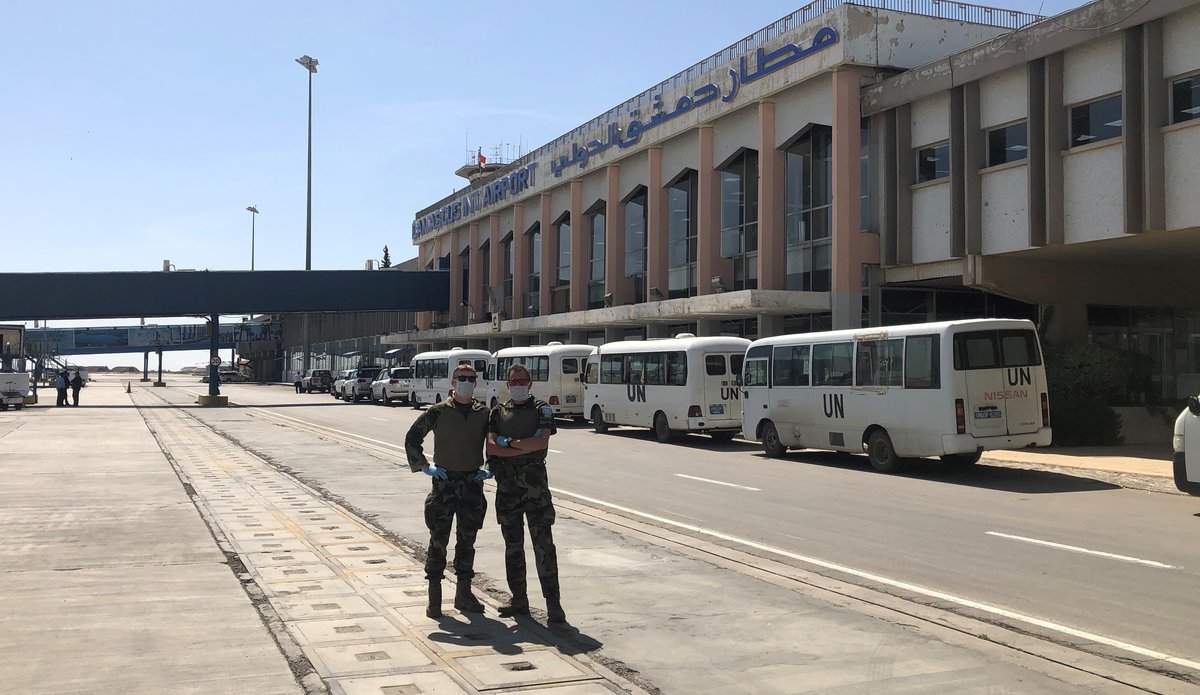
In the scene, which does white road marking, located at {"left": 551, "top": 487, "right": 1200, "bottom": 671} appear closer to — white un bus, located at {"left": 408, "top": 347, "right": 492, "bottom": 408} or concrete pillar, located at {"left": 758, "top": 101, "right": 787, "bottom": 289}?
concrete pillar, located at {"left": 758, "top": 101, "right": 787, "bottom": 289}

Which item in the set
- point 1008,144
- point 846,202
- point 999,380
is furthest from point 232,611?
point 846,202

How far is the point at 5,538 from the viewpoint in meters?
10.9

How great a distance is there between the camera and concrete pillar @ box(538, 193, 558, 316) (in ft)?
166

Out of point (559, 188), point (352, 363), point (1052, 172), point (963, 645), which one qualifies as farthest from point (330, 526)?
point (352, 363)

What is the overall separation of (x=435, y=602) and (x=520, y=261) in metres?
47.5

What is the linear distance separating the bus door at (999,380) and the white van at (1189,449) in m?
4.13

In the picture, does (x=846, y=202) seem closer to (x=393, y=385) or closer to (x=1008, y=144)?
(x=1008, y=144)

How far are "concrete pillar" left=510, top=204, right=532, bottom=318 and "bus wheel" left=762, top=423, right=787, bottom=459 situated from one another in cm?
3321

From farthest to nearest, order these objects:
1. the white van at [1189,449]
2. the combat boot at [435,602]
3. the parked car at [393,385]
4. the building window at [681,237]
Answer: the parked car at [393,385] < the building window at [681,237] < the white van at [1189,449] < the combat boot at [435,602]

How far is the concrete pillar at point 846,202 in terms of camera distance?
29.1m

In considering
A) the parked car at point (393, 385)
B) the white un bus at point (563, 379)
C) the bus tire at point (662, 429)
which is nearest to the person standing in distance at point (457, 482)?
the bus tire at point (662, 429)

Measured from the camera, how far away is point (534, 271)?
54719mm

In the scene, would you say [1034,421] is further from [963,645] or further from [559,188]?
[559,188]

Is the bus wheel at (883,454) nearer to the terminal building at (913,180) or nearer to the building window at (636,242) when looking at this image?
the terminal building at (913,180)
